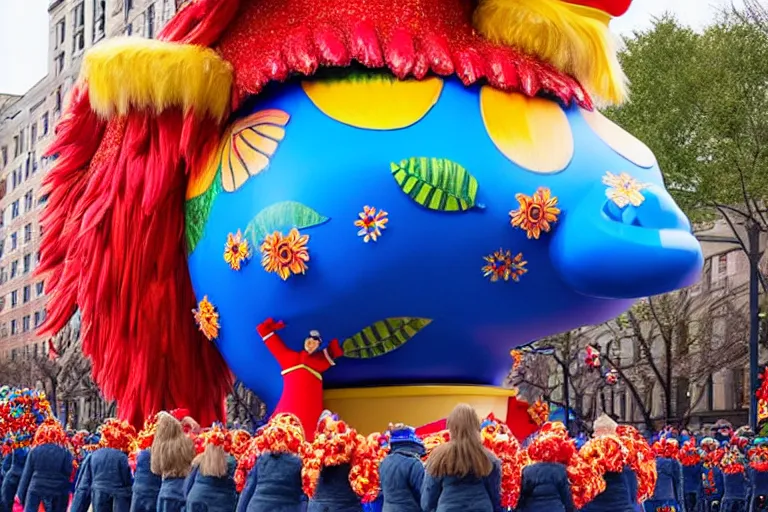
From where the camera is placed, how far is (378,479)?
22.0 ft

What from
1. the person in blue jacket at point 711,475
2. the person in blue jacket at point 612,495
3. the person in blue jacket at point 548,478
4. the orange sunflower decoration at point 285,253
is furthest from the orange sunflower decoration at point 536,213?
the person in blue jacket at point 711,475

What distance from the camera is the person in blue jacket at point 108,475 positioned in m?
8.76

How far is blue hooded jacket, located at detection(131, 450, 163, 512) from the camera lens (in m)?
8.44

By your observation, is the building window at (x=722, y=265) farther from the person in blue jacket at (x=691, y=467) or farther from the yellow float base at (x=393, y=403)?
the yellow float base at (x=393, y=403)

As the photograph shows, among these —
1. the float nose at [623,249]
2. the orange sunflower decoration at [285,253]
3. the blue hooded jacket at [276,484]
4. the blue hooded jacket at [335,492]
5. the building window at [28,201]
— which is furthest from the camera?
the building window at [28,201]

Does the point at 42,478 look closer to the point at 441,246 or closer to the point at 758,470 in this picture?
the point at 441,246

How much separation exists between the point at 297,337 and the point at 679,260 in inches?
93.8

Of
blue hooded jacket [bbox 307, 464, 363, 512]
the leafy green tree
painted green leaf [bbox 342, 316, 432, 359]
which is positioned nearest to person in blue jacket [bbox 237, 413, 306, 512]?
blue hooded jacket [bbox 307, 464, 363, 512]

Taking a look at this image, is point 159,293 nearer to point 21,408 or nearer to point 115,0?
point 21,408

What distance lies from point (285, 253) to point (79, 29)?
142 ft

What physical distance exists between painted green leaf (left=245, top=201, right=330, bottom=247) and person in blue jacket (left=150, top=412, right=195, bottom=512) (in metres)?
1.24

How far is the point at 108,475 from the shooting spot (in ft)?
28.8

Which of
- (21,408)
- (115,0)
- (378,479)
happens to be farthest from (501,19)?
(115,0)

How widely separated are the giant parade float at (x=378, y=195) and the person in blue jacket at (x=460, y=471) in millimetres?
1726
